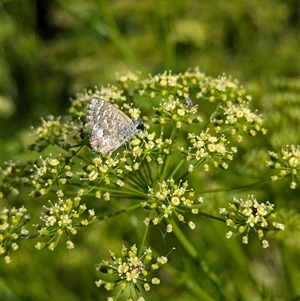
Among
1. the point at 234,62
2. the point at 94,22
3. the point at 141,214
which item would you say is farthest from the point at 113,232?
the point at 234,62

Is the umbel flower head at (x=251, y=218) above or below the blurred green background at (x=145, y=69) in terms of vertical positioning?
below

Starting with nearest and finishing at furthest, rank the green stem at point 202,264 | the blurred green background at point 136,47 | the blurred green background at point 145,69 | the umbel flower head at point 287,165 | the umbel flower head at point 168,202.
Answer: the umbel flower head at point 168,202
the umbel flower head at point 287,165
the green stem at point 202,264
the blurred green background at point 145,69
the blurred green background at point 136,47

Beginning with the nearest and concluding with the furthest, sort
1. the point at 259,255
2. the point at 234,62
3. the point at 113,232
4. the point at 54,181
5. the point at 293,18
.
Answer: the point at 54,181, the point at 113,232, the point at 259,255, the point at 234,62, the point at 293,18

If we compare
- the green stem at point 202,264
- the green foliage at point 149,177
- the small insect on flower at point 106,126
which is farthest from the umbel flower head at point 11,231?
the green stem at point 202,264

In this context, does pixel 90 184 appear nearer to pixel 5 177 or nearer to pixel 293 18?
pixel 5 177

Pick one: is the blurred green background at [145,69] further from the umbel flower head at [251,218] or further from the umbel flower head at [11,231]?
the umbel flower head at [11,231]

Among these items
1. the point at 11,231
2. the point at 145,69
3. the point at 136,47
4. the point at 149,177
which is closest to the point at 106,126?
the point at 149,177
